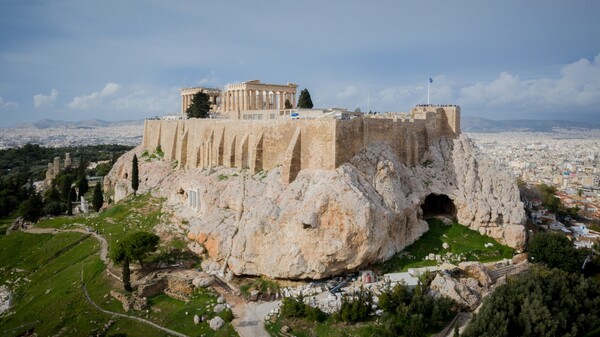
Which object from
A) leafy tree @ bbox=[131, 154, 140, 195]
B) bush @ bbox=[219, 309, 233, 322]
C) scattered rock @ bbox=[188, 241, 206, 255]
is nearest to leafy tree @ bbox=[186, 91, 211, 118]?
leafy tree @ bbox=[131, 154, 140, 195]

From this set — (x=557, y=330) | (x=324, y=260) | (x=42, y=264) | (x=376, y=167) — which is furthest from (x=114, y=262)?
(x=557, y=330)

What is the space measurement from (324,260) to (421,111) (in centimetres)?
1889

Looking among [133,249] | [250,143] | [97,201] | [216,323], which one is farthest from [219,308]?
[97,201]

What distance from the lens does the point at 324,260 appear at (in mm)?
28266

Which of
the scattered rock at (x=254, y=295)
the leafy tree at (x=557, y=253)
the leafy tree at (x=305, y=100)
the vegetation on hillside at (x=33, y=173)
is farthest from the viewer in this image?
the vegetation on hillside at (x=33, y=173)

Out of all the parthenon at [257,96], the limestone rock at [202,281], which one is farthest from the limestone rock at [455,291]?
the parthenon at [257,96]

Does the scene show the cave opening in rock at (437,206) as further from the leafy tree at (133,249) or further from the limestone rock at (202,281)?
the leafy tree at (133,249)

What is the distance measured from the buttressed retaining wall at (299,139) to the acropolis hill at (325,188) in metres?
0.09

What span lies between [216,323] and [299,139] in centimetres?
1345

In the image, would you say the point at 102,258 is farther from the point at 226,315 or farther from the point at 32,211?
the point at 32,211

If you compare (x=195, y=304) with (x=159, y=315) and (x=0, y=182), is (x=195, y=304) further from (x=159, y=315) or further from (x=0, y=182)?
(x=0, y=182)

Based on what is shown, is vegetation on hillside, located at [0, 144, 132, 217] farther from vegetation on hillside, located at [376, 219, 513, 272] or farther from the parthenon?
vegetation on hillside, located at [376, 219, 513, 272]

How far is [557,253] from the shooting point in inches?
1233

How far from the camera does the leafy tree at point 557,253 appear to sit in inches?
1230
